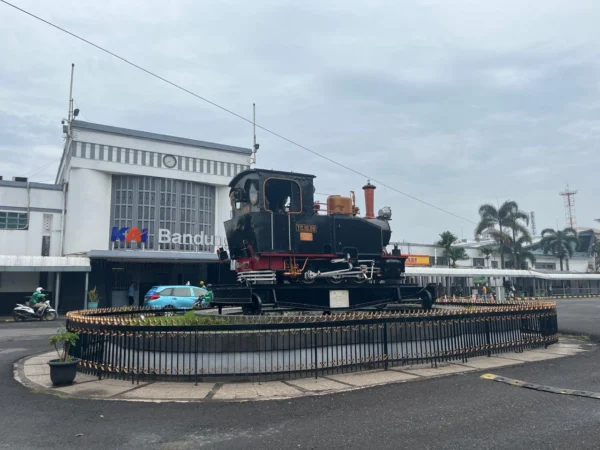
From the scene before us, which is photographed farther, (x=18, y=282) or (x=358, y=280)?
(x=18, y=282)

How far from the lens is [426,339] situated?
9.53 metres

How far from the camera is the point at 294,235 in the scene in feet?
34.8

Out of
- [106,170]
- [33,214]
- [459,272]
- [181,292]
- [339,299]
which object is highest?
[106,170]

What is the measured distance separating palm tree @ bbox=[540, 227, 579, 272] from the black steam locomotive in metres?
58.0

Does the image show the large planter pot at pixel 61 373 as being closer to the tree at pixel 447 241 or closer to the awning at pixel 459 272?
the awning at pixel 459 272

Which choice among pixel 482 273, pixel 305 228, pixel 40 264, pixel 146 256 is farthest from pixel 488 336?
pixel 482 273

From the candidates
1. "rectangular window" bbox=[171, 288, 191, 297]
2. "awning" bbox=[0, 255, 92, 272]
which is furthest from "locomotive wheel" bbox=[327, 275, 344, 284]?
"awning" bbox=[0, 255, 92, 272]

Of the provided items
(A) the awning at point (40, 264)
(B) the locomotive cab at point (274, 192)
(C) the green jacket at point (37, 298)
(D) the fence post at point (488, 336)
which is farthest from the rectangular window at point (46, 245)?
(D) the fence post at point (488, 336)

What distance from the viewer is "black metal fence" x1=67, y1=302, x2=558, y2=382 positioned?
7988mm

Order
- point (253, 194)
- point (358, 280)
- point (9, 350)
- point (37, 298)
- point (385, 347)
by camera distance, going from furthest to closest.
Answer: point (37, 298) < point (9, 350) < point (358, 280) < point (253, 194) < point (385, 347)

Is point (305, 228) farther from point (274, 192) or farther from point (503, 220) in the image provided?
point (503, 220)

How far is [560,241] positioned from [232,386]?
209ft

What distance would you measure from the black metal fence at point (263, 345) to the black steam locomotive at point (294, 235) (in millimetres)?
1479

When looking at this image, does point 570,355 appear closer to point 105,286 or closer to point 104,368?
point 104,368
